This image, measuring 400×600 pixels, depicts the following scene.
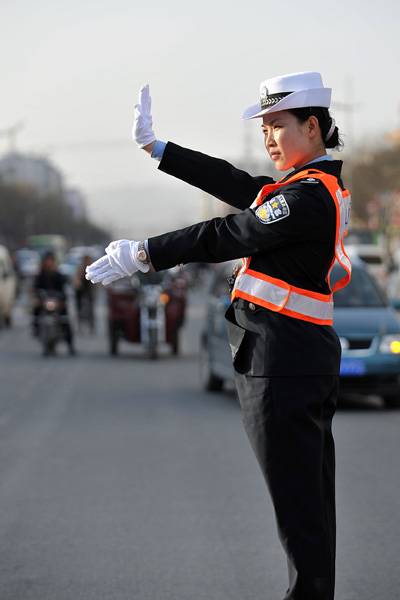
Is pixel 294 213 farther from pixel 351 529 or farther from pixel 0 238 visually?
pixel 0 238

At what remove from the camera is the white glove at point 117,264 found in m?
3.96

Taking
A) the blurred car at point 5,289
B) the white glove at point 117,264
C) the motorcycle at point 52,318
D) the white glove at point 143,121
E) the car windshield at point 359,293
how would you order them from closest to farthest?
the white glove at point 117,264, the white glove at point 143,121, the car windshield at point 359,293, the motorcycle at point 52,318, the blurred car at point 5,289

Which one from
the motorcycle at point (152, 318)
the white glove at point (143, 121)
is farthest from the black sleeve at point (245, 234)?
the motorcycle at point (152, 318)

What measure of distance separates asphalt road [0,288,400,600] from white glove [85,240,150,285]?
2011mm

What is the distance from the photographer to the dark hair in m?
4.07

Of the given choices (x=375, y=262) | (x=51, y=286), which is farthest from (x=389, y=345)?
(x=375, y=262)

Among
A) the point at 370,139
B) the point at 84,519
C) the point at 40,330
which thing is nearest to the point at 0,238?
the point at 370,139

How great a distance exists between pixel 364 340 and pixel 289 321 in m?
9.58

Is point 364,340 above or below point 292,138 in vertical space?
below

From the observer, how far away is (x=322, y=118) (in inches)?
162

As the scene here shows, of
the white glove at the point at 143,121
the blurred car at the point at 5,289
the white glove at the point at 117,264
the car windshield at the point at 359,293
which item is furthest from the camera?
the blurred car at the point at 5,289

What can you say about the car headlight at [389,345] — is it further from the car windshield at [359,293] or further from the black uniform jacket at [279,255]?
the black uniform jacket at [279,255]

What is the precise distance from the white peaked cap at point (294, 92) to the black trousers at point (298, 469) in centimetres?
87

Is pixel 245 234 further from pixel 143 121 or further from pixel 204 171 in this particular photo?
pixel 143 121
